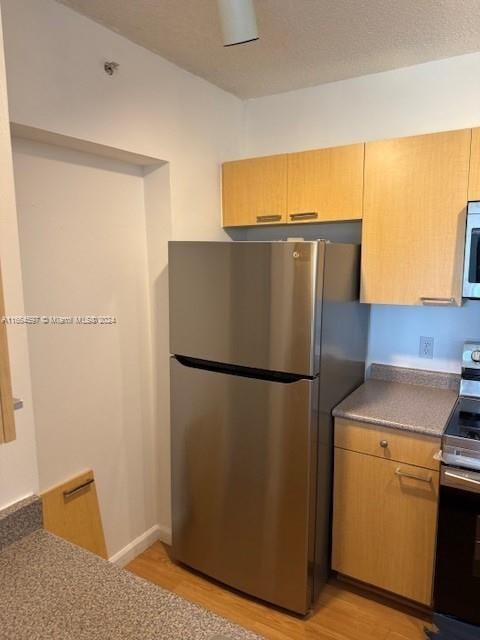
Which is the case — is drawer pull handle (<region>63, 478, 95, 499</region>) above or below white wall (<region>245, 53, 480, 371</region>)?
below

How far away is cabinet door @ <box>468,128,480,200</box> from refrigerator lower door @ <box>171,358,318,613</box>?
3.36ft

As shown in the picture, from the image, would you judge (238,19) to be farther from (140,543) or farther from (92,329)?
(140,543)

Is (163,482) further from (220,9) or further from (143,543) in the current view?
(220,9)

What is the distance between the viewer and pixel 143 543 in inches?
96.9

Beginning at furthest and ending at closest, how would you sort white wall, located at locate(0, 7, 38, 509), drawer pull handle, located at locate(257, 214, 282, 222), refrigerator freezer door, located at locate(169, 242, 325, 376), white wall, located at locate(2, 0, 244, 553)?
drawer pull handle, located at locate(257, 214, 282, 222) → refrigerator freezer door, located at locate(169, 242, 325, 376) → white wall, located at locate(2, 0, 244, 553) → white wall, located at locate(0, 7, 38, 509)

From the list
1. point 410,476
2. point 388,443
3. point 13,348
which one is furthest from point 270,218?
point 13,348

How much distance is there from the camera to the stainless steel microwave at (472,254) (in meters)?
1.82

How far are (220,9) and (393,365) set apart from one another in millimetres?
1846

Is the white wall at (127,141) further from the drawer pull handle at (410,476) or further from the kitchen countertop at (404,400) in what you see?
the drawer pull handle at (410,476)

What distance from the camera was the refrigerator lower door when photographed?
1.91 meters

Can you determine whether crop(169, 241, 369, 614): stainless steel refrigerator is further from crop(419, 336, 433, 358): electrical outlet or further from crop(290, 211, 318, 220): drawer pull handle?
crop(419, 336, 433, 358): electrical outlet

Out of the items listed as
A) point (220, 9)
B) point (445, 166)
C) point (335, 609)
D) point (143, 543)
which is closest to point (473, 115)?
point (445, 166)

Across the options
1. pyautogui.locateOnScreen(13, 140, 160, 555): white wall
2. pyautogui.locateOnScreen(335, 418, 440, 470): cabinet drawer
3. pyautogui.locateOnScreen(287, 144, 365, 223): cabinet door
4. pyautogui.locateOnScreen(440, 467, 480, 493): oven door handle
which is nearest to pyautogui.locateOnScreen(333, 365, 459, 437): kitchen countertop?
pyautogui.locateOnScreen(335, 418, 440, 470): cabinet drawer

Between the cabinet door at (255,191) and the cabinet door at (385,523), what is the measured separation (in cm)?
127
